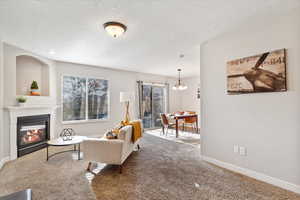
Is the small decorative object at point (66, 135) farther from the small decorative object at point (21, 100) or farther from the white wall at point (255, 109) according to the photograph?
the white wall at point (255, 109)

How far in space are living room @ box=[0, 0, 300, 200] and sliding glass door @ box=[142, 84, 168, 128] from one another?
2629 mm

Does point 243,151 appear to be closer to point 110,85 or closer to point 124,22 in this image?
point 124,22

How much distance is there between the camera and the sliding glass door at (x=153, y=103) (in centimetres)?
664

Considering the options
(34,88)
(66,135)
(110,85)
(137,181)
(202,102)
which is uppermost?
(110,85)

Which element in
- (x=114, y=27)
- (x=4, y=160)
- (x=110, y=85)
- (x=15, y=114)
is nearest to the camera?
(x=114, y=27)

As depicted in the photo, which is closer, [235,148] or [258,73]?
[258,73]

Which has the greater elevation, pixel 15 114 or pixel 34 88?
pixel 34 88

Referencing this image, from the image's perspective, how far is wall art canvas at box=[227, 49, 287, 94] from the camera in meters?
2.13

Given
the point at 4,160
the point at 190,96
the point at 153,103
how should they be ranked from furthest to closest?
the point at 190,96 → the point at 153,103 → the point at 4,160

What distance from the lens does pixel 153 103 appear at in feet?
22.9

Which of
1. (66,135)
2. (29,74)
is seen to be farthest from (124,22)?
(66,135)

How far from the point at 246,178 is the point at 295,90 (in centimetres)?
148

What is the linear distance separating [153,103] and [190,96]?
1.98 meters

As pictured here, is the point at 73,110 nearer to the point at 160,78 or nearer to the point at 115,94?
the point at 115,94
